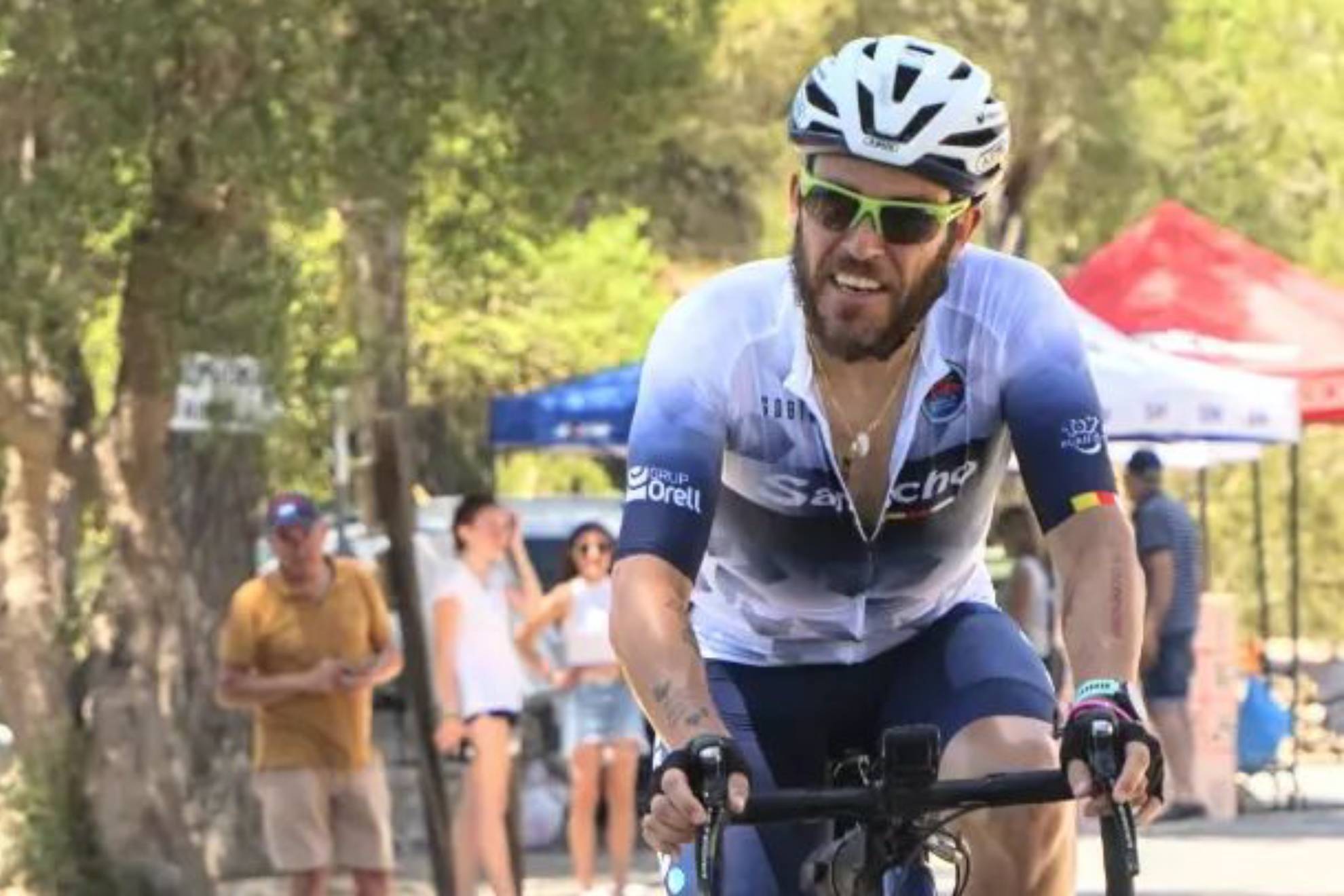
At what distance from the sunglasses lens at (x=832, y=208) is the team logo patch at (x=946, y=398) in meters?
0.36

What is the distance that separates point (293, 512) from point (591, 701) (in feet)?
9.37

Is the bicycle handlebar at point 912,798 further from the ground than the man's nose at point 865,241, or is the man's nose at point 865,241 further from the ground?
the man's nose at point 865,241

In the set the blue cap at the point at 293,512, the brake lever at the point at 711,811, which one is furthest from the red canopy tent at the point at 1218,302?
the brake lever at the point at 711,811

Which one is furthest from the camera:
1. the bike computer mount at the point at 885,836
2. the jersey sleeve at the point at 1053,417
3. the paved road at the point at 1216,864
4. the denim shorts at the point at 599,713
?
the paved road at the point at 1216,864

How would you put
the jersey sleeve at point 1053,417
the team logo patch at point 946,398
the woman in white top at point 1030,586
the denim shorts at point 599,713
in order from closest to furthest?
the jersey sleeve at point 1053,417, the team logo patch at point 946,398, the denim shorts at point 599,713, the woman in white top at point 1030,586

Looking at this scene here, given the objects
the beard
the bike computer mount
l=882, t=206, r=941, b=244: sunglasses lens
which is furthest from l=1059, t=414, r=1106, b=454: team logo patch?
the bike computer mount

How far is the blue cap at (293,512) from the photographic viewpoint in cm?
1398

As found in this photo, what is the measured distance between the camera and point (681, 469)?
17.0 feet

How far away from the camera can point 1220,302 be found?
2220cm

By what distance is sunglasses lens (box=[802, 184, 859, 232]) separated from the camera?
512cm

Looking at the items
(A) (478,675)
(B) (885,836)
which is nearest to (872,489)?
(B) (885,836)

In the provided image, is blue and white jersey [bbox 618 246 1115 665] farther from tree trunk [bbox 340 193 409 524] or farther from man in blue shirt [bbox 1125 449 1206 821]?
man in blue shirt [bbox 1125 449 1206 821]

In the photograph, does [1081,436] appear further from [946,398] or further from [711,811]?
[711,811]

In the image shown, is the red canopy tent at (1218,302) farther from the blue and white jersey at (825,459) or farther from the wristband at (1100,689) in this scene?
the wristband at (1100,689)
